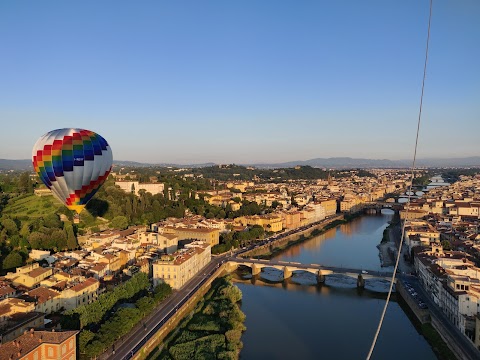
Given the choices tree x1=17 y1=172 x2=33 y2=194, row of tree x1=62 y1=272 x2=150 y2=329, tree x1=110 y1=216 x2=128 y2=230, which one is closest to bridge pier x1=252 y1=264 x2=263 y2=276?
row of tree x1=62 y1=272 x2=150 y2=329

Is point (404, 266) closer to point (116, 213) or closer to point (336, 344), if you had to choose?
point (336, 344)

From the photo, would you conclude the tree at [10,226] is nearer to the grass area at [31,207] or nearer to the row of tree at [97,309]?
the grass area at [31,207]

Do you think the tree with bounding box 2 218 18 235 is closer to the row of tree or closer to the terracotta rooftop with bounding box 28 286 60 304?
the terracotta rooftop with bounding box 28 286 60 304

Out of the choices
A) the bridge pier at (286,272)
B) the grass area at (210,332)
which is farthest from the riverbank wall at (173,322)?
the bridge pier at (286,272)

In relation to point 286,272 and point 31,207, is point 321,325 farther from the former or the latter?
point 31,207

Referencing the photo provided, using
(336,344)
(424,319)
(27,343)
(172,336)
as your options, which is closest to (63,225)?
(172,336)
